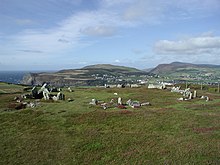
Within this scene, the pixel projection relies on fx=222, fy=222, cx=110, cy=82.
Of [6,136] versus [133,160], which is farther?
[6,136]

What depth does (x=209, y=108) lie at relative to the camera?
45281 millimetres

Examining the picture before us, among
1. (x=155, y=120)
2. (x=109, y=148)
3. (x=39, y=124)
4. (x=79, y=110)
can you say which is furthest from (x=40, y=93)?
(x=109, y=148)

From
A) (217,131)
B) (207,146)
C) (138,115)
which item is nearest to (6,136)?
(138,115)

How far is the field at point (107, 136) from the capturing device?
2256 cm

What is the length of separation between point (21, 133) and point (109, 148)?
12.4 metres

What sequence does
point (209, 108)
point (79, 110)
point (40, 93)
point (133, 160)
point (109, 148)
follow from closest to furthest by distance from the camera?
point (133, 160)
point (109, 148)
point (79, 110)
point (209, 108)
point (40, 93)

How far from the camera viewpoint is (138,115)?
1506 inches

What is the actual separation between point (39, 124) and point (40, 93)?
2624 cm

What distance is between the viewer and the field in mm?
22562

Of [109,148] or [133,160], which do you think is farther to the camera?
[109,148]

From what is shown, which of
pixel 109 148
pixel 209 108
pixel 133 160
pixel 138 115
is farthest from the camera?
pixel 209 108

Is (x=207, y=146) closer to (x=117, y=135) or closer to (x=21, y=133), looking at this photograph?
(x=117, y=135)

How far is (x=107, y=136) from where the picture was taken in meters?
28.5

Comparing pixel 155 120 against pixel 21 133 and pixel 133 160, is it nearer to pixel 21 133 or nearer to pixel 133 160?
pixel 133 160
